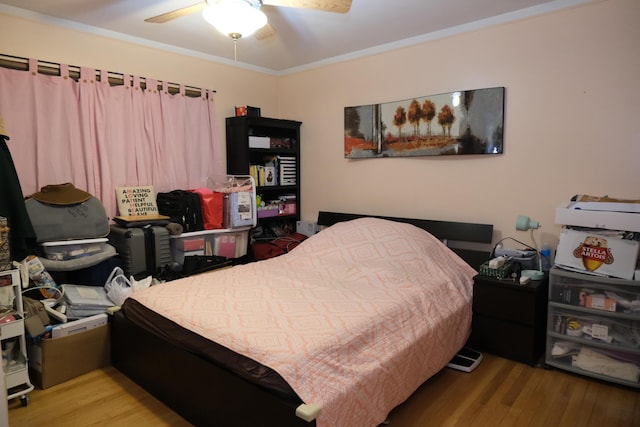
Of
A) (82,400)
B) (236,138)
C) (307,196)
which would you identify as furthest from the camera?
(307,196)

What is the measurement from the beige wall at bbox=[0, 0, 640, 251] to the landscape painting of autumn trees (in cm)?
8

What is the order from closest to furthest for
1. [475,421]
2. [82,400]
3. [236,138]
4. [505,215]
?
[475,421] → [82,400] → [505,215] → [236,138]

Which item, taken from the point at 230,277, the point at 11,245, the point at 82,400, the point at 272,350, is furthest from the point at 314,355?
the point at 11,245

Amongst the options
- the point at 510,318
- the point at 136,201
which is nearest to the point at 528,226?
the point at 510,318

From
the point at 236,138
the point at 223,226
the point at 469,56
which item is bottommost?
the point at 223,226

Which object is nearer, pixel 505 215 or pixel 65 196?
pixel 65 196

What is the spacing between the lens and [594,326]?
237 centimetres

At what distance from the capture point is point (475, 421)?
202 cm

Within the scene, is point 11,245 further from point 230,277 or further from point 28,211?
point 230,277

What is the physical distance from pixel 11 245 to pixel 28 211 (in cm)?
27

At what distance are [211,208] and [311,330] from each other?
6.20 feet

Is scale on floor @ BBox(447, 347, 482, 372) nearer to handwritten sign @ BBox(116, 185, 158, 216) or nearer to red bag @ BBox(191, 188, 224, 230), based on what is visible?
red bag @ BBox(191, 188, 224, 230)

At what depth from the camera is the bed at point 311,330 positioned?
1.64m

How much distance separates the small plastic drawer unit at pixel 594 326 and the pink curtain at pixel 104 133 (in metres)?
3.04
